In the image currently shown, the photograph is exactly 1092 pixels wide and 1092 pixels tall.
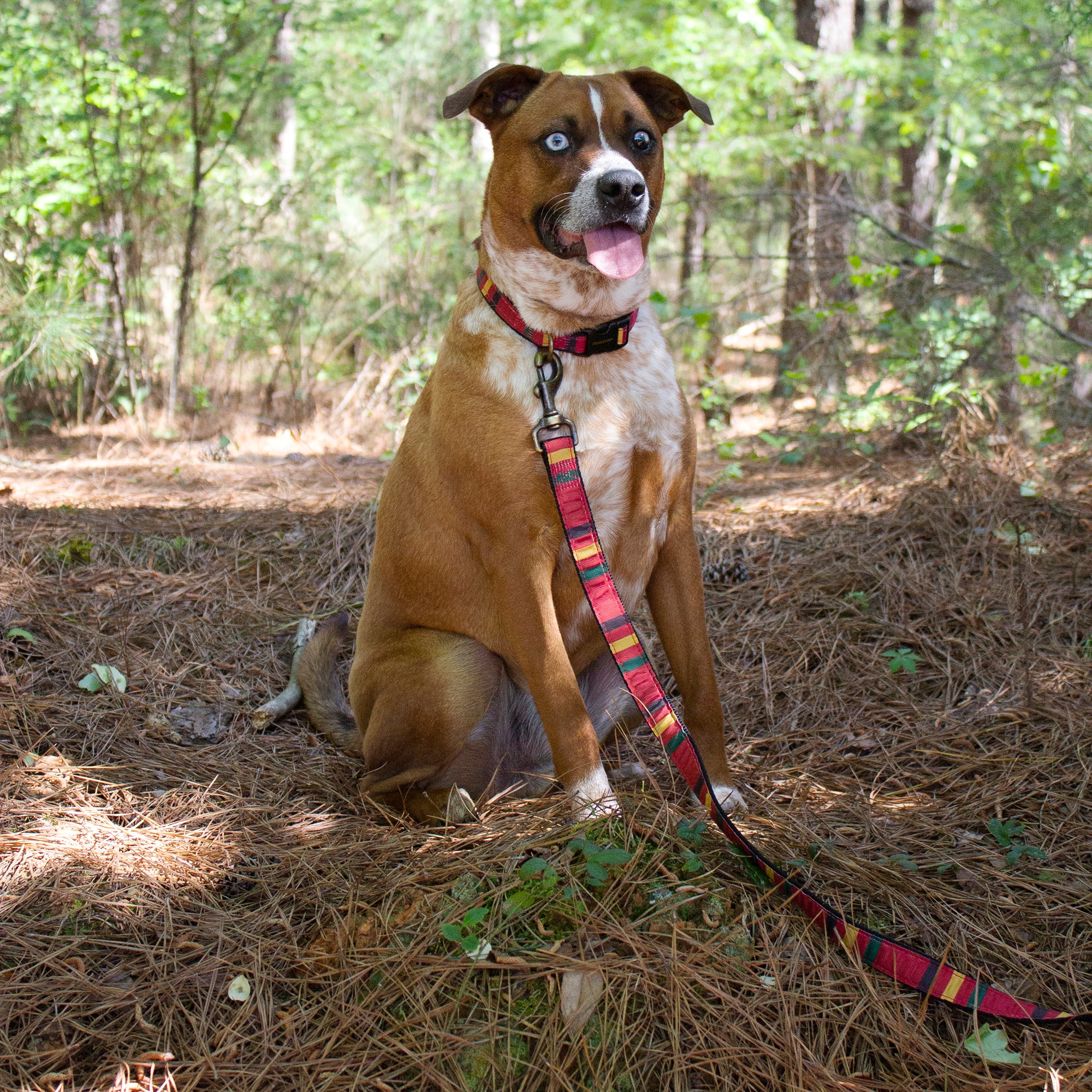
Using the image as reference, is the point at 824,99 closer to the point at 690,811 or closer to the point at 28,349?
the point at 28,349

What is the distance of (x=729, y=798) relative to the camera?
96.0 inches

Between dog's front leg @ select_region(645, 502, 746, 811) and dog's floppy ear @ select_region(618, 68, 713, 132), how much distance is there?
1206 millimetres

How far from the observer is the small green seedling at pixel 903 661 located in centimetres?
307

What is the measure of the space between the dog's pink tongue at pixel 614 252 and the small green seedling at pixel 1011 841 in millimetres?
1706

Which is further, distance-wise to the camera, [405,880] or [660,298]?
[660,298]

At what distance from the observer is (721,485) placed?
506cm

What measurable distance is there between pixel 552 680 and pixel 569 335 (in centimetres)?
94

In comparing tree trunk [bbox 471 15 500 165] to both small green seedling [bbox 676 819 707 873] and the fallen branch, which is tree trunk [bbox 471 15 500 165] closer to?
the fallen branch

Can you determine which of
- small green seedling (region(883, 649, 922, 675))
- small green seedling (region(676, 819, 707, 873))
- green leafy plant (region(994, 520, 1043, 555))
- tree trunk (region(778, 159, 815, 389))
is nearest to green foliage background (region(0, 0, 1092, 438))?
tree trunk (region(778, 159, 815, 389))

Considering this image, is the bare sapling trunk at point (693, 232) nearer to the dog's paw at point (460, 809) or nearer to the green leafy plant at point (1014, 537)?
the green leafy plant at point (1014, 537)

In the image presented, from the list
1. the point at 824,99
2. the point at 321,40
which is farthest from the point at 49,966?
the point at 321,40

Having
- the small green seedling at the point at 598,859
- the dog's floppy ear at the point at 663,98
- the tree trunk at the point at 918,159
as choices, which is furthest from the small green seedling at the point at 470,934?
the tree trunk at the point at 918,159

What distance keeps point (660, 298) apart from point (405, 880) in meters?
3.86

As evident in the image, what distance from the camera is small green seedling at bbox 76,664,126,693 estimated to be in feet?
9.86
